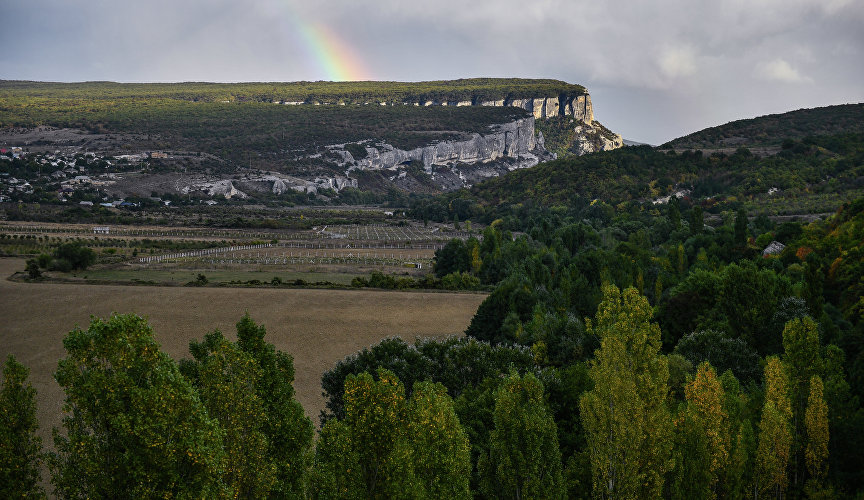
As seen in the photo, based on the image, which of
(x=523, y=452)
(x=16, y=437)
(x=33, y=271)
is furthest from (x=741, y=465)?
(x=33, y=271)

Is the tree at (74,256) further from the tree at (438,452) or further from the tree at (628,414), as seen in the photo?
the tree at (628,414)

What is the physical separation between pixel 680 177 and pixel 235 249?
264 feet

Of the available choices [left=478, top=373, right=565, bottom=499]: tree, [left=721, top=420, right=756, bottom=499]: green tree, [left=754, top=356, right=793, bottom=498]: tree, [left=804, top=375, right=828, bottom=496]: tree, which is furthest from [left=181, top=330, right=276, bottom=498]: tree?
[left=804, top=375, right=828, bottom=496]: tree

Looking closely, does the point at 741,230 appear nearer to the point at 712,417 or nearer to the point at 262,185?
the point at 712,417

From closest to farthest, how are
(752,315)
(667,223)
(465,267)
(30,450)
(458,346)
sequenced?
(30,450) < (458,346) < (752,315) < (465,267) < (667,223)

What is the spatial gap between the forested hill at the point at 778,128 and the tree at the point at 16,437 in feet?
464

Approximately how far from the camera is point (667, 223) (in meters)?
70.8

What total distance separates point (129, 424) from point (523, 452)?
7844 mm

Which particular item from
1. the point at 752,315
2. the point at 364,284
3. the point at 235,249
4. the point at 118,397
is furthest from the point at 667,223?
the point at 118,397

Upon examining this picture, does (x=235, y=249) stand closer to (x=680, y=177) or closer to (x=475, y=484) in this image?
(x=475, y=484)

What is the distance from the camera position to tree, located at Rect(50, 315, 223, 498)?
8.50 m

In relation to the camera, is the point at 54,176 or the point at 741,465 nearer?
the point at 741,465

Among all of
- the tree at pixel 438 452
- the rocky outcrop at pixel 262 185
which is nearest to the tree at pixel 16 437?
the tree at pixel 438 452

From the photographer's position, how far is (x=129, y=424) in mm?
8531
